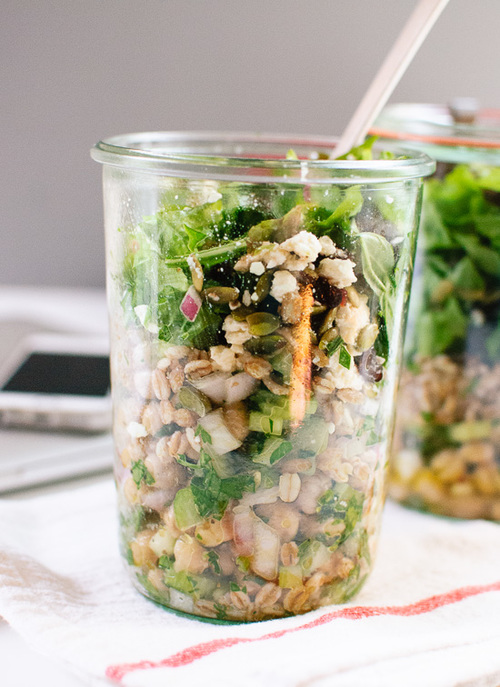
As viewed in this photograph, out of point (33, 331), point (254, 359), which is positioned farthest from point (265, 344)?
point (33, 331)

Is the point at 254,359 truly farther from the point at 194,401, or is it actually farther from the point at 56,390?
the point at 56,390

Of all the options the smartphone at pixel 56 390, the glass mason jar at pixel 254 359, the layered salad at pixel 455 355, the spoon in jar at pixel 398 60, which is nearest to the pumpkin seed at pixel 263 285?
the glass mason jar at pixel 254 359

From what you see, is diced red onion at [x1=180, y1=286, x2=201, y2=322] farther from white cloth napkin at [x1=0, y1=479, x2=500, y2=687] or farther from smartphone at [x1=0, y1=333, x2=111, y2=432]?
smartphone at [x1=0, y1=333, x2=111, y2=432]

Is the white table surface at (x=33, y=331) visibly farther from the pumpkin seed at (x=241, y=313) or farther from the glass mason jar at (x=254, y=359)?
the pumpkin seed at (x=241, y=313)

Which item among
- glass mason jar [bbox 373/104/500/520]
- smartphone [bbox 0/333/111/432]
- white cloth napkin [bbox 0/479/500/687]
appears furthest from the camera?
smartphone [bbox 0/333/111/432]

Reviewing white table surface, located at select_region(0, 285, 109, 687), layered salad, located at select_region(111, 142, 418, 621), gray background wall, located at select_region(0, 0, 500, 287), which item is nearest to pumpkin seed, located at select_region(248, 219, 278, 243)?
layered salad, located at select_region(111, 142, 418, 621)

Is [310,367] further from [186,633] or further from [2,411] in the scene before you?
[2,411]
